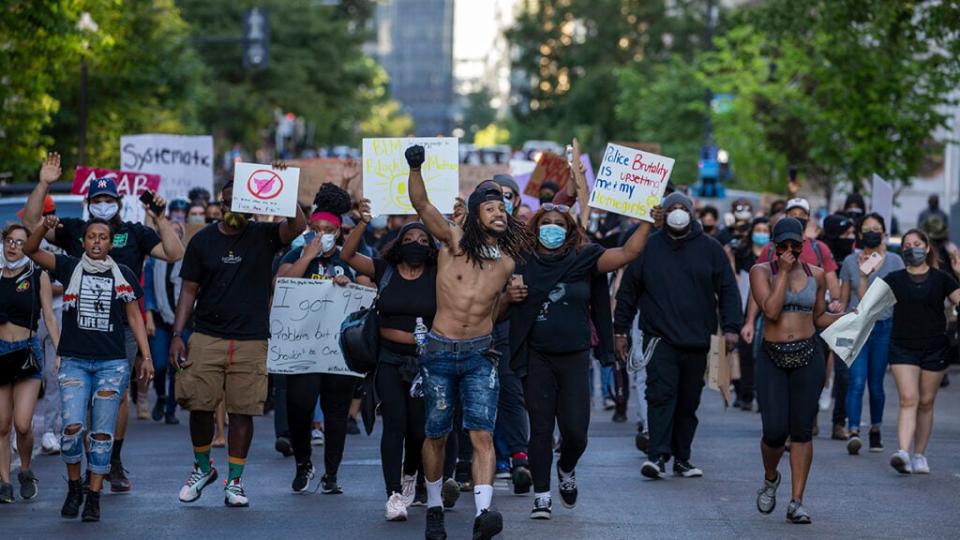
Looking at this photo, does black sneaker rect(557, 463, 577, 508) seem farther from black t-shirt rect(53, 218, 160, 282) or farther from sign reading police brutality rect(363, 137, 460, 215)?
black t-shirt rect(53, 218, 160, 282)

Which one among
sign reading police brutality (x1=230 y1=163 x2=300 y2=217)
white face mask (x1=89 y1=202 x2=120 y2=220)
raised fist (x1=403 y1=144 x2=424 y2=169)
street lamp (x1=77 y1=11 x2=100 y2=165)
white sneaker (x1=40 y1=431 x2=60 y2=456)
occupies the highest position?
street lamp (x1=77 y1=11 x2=100 y2=165)

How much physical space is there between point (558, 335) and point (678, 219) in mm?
1986

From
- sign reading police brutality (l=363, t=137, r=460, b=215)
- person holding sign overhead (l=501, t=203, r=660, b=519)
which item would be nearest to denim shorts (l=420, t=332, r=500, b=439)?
person holding sign overhead (l=501, t=203, r=660, b=519)

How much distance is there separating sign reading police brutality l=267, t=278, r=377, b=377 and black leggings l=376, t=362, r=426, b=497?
54.6 inches

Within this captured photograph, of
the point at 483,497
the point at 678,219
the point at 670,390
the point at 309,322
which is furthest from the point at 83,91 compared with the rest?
the point at 483,497

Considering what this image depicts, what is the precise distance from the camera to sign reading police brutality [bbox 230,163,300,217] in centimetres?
1137

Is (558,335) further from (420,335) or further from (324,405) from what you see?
(324,405)

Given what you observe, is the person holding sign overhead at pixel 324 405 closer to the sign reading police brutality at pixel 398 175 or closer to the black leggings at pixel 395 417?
the sign reading police brutality at pixel 398 175

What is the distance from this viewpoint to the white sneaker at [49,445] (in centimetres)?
1403

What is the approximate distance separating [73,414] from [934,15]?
626 inches

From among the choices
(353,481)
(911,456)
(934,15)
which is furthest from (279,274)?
(934,15)

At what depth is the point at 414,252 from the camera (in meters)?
10.5

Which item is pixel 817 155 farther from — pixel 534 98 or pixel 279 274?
pixel 534 98

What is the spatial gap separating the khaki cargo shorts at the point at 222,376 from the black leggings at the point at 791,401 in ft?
9.51
